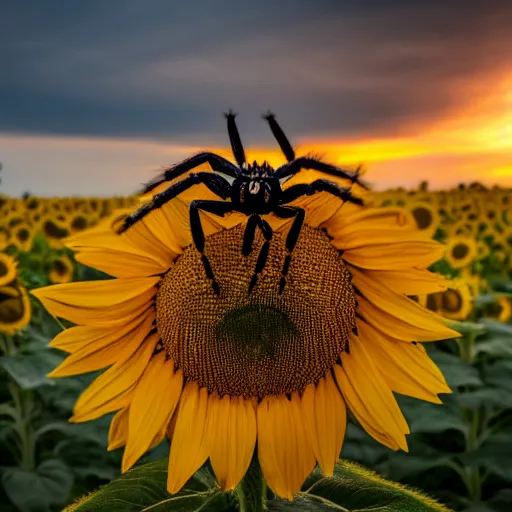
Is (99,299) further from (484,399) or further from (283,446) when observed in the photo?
(484,399)

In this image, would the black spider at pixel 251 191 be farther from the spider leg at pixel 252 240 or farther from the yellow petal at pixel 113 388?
the yellow petal at pixel 113 388

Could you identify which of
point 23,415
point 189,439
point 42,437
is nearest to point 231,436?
point 189,439

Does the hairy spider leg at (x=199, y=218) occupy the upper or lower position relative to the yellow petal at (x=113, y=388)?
upper

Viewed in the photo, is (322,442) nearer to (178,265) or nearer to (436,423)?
(178,265)

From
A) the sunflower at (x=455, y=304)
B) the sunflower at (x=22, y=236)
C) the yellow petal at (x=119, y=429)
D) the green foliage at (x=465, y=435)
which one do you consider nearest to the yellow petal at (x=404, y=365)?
the yellow petal at (x=119, y=429)

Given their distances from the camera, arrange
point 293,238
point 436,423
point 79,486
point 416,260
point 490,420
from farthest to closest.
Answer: point 490,420 < point 79,486 < point 436,423 < point 416,260 < point 293,238

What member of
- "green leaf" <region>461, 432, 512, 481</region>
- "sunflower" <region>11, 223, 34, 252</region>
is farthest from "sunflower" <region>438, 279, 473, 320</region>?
"sunflower" <region>11, 223, 34, 252</region>

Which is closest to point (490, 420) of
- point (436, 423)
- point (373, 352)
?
point (436, 423)

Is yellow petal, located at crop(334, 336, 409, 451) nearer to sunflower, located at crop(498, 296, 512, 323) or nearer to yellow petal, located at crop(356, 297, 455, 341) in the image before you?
yellow petal, located at crop(356, 297, 455, 341)
